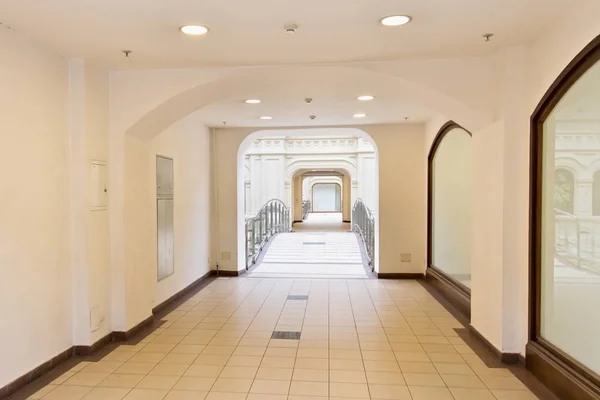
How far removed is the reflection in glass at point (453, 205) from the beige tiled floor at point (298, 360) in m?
0.76

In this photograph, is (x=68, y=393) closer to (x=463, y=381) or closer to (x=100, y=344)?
(x=100, y=344)

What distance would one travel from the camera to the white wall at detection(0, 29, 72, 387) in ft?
9.43

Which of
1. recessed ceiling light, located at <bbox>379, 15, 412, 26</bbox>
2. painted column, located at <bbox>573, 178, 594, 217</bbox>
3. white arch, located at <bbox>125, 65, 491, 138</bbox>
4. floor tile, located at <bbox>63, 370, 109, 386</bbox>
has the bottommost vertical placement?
floor tile, located at <bbox>63, 370, 109, 386</bbox>

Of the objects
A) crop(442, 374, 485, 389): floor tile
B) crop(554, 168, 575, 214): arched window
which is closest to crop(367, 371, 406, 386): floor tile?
crop(442, 374, 485, 389): floor tile

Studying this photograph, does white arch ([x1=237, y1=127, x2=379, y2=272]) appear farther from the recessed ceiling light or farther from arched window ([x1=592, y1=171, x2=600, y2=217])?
arched window ([x1=592, y1=171, x2=600, y2=217])

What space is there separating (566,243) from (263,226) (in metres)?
8.55

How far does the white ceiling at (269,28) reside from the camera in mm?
2564

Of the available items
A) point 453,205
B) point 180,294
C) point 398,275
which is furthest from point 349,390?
point 398,275

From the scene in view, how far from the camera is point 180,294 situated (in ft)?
19.2

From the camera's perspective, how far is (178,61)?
3.66 metres

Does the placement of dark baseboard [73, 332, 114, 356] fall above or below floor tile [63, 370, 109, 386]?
above

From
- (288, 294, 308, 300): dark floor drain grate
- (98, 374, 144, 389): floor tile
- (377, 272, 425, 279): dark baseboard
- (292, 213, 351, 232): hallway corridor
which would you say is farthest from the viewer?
(292, 213, 351, 232): hallway corridor

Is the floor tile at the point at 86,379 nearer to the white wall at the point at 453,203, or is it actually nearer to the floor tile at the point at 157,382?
the floor tile at the point at 157,382

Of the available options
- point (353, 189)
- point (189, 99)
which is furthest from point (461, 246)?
point (353, 189)
